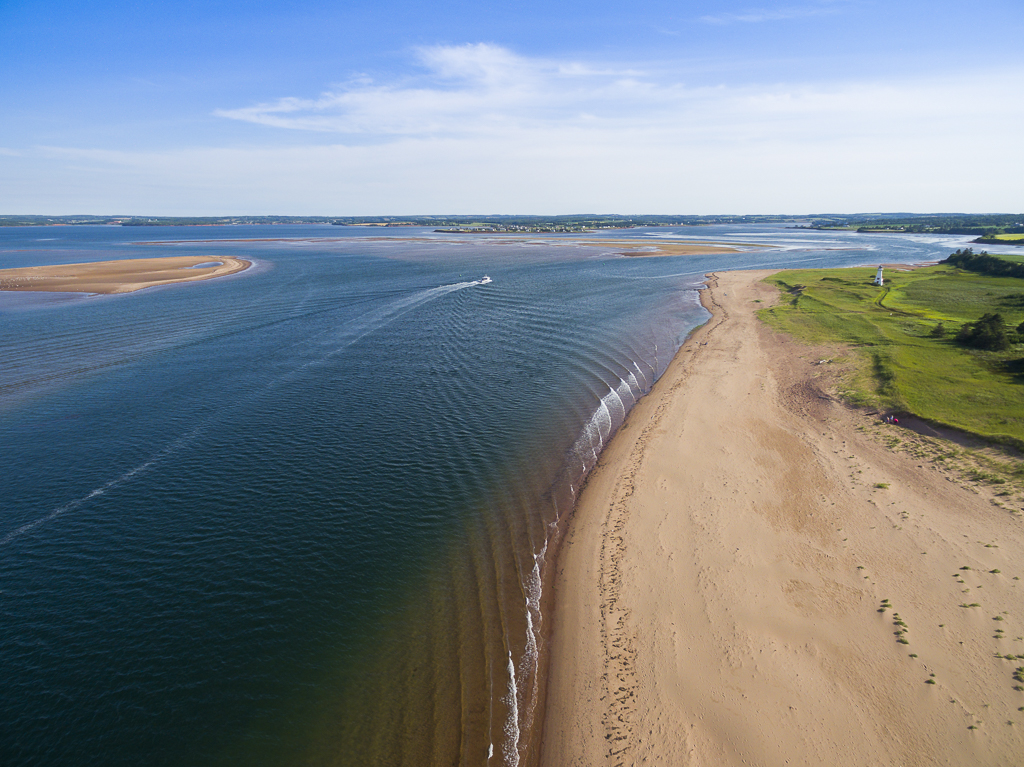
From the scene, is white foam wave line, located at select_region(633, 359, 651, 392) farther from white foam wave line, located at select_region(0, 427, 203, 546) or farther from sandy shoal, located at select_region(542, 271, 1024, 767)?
white foam wave line, located at select_region(0, 427, 203, 546)

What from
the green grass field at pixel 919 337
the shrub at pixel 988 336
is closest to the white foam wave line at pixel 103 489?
the green grass field at pixel 919 337

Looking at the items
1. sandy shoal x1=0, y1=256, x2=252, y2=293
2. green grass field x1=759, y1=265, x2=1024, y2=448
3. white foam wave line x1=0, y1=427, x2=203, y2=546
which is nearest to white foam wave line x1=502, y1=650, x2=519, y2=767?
white foam wave line x1=0, y1=427, x2=203, y2=546

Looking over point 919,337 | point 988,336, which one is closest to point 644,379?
point 919,337

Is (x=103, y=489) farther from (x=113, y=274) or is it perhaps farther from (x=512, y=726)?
(x=113, y=274)

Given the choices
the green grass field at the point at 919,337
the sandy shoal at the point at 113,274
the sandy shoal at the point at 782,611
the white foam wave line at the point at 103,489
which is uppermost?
the sandy shoal at the point at 113,274

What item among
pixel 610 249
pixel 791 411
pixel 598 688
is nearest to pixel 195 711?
pixel 598 688

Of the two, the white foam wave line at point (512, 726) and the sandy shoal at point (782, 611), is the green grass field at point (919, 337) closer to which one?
the sandy shoal at point (782, 611)
